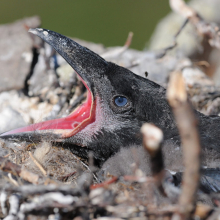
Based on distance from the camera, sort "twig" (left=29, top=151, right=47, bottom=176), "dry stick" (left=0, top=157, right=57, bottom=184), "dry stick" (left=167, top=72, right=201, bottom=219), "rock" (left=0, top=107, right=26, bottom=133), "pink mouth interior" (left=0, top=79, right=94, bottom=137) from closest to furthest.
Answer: "dry stick" (left=167, top=72, right=201, bottom=219)
"dry stick" (left=0, top=157, right=57, bottom=184)
"twig" (left=29, top=151, right=47, bottom=176)
"pink mouth interior" (left=0, top=79, right=94, bottom=137)
"rock" (left=0, top=107, right=26, bottom=133)

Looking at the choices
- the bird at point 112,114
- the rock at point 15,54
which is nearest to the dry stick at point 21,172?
the bird at point 112,114

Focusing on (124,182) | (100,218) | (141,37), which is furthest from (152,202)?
(141,37)

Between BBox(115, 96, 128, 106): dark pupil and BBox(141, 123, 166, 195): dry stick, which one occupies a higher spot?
BBox(115, 96, 128, 106): dark pupil

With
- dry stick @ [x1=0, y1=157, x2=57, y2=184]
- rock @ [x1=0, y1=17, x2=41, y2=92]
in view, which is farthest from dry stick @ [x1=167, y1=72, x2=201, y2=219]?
rock @ [x1=0, y1=17, x2=41, y2=92]

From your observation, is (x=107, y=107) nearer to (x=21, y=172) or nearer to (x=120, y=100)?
(x=120, y=100)

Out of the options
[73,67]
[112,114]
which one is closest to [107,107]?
[112,114]

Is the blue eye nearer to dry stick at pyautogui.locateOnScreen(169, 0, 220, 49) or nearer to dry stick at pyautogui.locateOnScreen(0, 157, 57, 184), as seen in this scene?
dry stick at pyautogui.locateOnScreen(0, 157, 57, 184)

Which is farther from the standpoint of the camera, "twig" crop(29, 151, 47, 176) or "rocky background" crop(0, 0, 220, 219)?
"twig" crop(29, 151, 47, 176)

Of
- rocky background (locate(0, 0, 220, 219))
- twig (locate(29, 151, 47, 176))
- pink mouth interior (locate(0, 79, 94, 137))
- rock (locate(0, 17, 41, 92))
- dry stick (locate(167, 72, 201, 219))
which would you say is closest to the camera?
dry stick (locate(167, 72, 201, 219))
